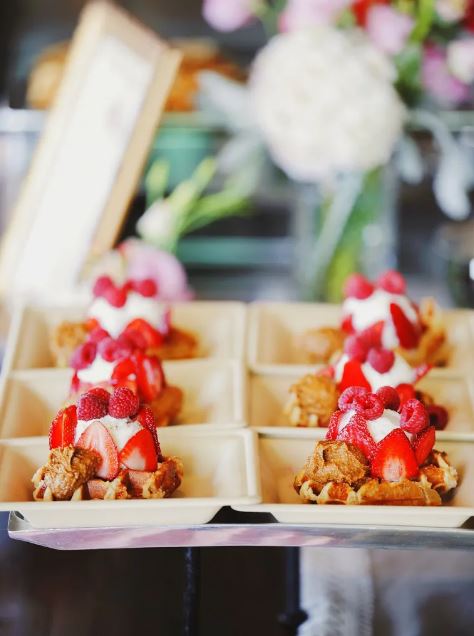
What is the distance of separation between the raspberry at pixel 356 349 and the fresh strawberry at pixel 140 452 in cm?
45

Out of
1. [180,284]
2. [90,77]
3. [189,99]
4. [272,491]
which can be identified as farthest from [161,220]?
[272,491]

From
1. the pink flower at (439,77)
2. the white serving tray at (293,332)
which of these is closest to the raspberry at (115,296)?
the white serving tray at (293,332)

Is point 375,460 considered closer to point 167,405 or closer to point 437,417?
point 437,417

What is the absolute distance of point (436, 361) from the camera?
2055mm

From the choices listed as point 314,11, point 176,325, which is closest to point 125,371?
point 176,325

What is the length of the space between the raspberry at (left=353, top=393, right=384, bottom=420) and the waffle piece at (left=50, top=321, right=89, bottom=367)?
639mm

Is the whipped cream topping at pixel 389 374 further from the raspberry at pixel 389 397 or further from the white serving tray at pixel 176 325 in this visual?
the white serving tray at pixel 176 325

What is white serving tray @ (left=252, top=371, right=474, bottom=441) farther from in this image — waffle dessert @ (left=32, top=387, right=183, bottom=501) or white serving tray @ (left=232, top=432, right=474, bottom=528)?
waffle dessert @ (left=32, top=387, right=183, bottom=501)

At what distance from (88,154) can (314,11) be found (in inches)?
23.7

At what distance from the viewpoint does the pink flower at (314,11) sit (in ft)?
7.43

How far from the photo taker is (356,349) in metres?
1.81

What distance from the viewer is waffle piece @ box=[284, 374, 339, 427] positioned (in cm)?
178

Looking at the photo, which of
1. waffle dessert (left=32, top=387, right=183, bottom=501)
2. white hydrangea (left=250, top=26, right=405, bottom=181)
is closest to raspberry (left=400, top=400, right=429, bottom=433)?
waffle dessert (left=32, top=387, right=183, bottom=501)

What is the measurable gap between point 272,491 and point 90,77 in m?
1.06
